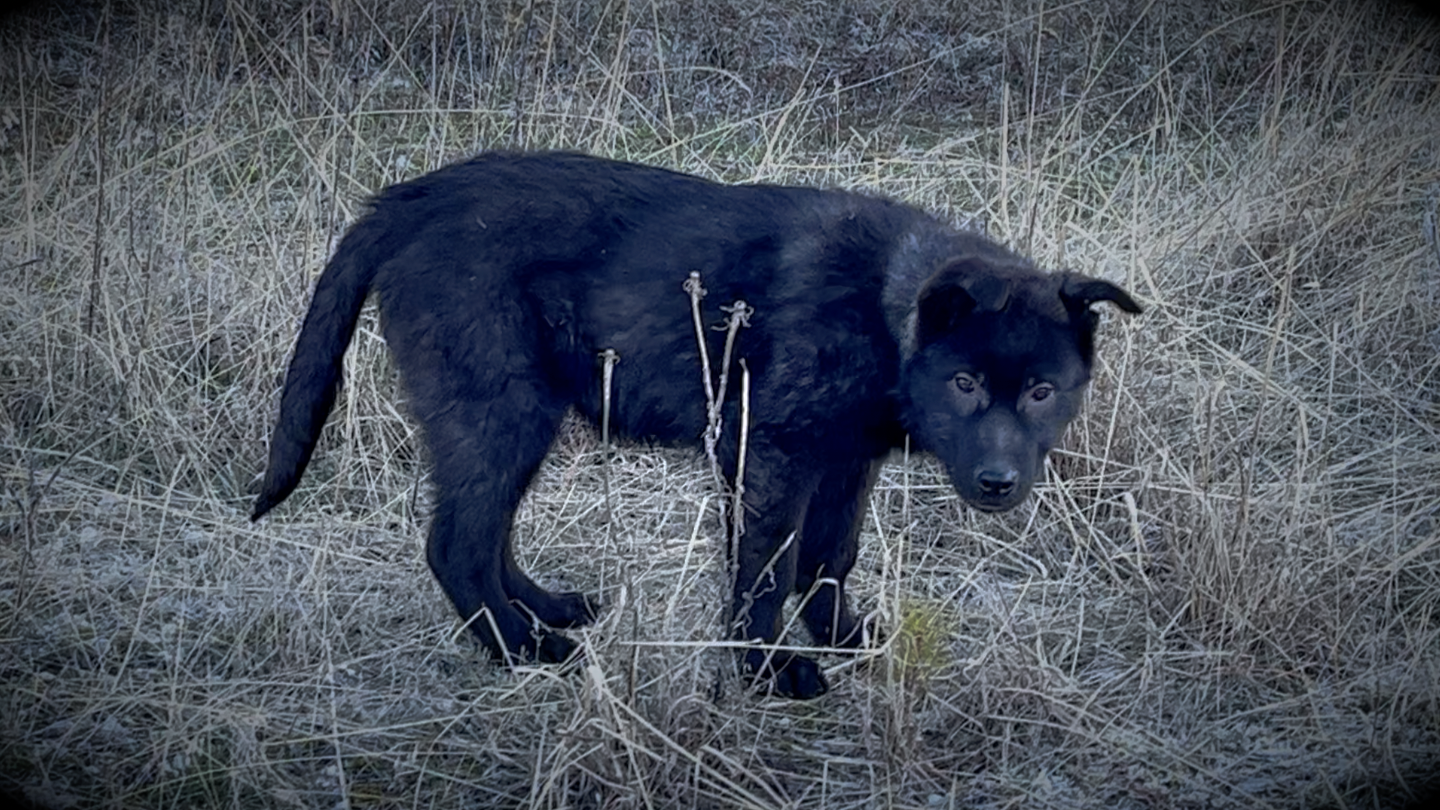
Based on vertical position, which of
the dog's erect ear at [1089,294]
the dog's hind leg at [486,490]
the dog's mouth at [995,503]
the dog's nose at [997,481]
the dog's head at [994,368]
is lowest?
the dog's hind leg at [486,490]

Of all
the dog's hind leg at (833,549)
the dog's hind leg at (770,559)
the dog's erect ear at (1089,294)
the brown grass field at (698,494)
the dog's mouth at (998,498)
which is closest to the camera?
→ the brown grass field at (698,494)

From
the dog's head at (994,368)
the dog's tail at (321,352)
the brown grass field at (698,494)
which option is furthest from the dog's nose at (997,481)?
the dog's tail at (321,352)

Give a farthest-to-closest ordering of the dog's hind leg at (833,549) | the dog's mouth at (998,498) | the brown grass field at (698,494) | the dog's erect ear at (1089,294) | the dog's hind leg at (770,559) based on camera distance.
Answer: the dog's hind leg at (833,549)
the dog's hind leg at (770,559)
the dog's mouth at (998,498)
the dog's erect ear at (1089,294)
the brown grass field at (698,494)

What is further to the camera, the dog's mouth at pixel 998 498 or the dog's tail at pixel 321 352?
the dog's tail at pixel 321 352

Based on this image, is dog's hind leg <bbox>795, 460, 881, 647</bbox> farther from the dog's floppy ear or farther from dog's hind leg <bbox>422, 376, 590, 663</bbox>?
dog's hind leg <bbox>422, 376, 590, 663</bbox>

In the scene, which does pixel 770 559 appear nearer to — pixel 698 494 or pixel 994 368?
pixel 994 368

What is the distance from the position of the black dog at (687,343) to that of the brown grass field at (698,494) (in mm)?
373

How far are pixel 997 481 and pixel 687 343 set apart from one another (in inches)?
37.9

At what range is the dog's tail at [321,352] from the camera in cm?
368

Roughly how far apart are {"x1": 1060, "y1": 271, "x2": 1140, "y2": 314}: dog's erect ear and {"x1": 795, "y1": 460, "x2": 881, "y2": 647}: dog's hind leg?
77 cm

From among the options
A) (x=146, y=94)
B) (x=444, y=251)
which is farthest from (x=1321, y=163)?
(x=146, y=94)

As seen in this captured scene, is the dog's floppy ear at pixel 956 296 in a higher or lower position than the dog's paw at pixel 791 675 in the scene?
higher

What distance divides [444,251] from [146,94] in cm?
322

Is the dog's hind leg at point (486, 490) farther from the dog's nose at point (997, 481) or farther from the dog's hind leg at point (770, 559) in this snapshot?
the dog's nose at point (997, 481)
